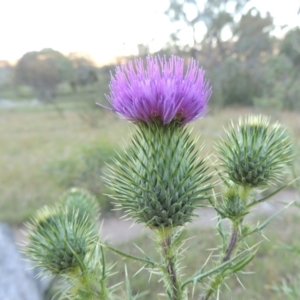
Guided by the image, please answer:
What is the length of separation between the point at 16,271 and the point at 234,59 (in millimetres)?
22812

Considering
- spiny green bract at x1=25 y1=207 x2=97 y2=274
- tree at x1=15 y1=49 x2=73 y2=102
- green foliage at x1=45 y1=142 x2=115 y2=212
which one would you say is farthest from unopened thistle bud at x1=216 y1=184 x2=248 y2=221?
tree at x1=15 y1=49 x2=73 y2=102

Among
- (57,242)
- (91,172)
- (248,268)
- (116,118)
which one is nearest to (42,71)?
(116,118)

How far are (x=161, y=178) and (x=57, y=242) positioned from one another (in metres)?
0.64

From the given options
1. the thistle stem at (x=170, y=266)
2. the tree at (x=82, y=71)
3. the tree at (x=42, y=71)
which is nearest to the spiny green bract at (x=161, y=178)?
the thistle stem at (x=170, y=266)

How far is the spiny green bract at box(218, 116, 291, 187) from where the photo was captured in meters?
1.68

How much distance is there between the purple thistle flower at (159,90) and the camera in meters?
1.44

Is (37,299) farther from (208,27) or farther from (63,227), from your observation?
(208,27)

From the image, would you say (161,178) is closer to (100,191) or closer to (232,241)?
(232,241)

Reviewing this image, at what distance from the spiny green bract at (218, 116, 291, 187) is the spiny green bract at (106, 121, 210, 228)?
0.65 feet

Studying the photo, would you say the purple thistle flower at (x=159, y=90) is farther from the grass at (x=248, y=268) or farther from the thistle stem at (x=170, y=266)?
the grass at (x=248, y=268)

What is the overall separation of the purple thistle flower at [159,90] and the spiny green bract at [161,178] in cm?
12

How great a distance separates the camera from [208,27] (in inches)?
1022

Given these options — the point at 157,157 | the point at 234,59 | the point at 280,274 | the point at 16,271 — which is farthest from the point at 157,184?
the point at 234,59

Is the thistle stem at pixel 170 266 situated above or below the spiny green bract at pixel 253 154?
below
